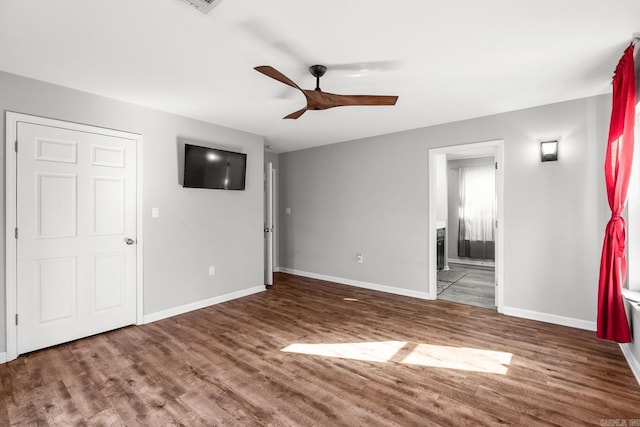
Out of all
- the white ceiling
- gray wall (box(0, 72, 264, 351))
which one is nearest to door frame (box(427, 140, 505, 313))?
the white ceiling

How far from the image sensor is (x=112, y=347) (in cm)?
290

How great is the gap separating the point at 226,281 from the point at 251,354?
183cm

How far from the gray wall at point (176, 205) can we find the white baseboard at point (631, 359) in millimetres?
4261

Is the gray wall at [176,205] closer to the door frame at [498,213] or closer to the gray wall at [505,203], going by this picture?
the gray wall at [505,203]

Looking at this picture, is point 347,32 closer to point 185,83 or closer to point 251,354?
point 185,83

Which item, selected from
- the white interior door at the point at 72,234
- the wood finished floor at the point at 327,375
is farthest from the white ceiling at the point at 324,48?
the wood finished floor at the point at 327,375

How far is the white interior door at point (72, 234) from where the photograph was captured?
2758mm

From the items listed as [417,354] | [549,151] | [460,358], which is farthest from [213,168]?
[549,151]

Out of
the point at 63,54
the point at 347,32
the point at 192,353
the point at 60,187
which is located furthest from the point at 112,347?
the point at 347,32

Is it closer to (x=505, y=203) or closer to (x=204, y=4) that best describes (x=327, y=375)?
(x=204, y=4)

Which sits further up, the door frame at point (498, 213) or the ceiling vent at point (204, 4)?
the ceiling vent at point (204, 4)

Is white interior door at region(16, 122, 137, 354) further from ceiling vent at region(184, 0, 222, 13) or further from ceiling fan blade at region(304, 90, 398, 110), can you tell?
ceiling fan blade at region(304, 90, 398, 110)

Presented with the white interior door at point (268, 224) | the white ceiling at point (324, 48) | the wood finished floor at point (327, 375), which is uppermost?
the white ceiling at point (324, 48)

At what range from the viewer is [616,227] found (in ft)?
8.36
